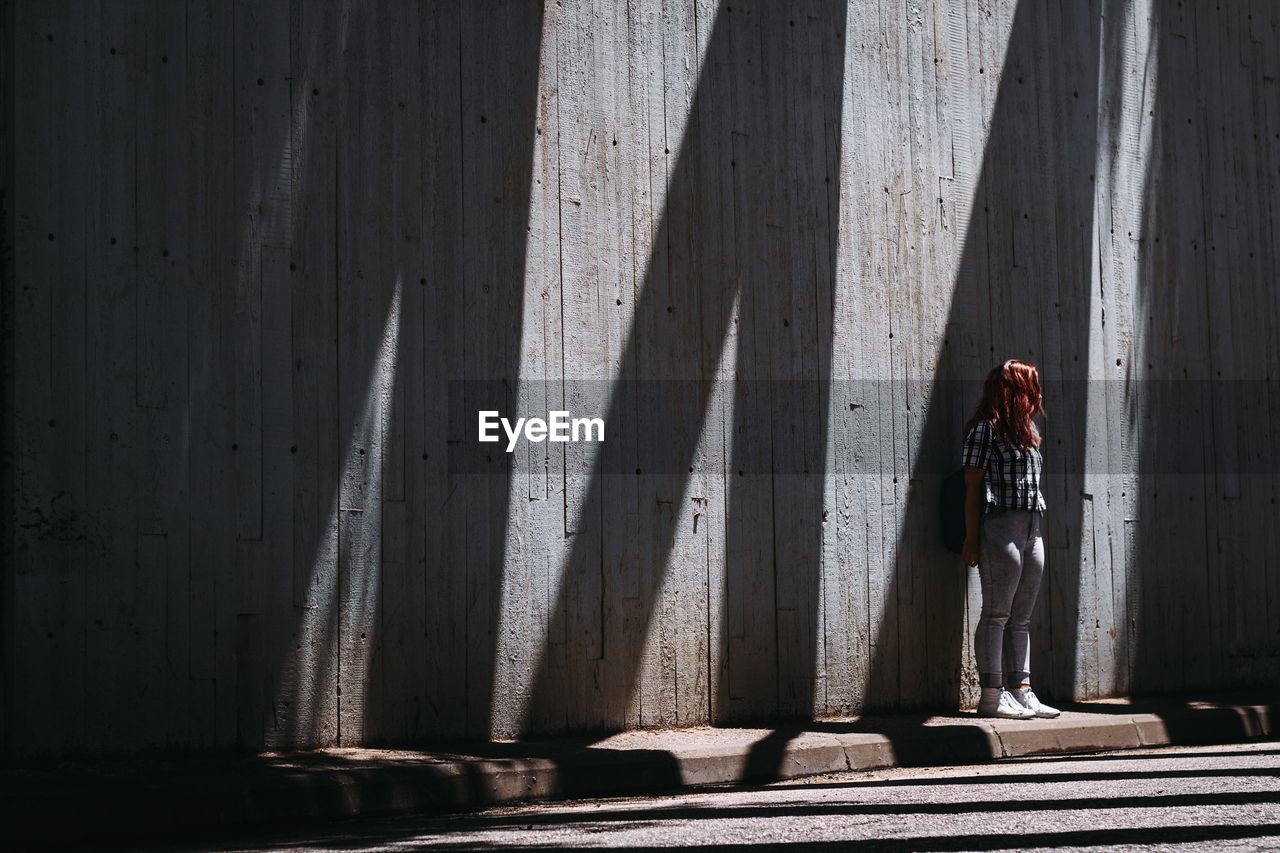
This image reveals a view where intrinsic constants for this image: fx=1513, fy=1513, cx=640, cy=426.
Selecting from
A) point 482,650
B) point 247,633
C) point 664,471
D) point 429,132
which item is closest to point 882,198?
point 664,471

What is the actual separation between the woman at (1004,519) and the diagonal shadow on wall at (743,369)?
2.63 ft

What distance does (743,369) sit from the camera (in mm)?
7445

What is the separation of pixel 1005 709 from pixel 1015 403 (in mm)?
1525

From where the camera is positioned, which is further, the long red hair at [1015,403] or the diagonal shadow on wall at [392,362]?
the long red hair at [1015,403]

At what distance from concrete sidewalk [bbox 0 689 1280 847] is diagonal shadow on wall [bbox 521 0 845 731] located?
0.41 meters

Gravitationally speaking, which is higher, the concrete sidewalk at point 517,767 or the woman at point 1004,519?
the woman at point 1004,519

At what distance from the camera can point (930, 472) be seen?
26.4 ft

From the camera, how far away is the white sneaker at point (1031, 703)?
7559 mm

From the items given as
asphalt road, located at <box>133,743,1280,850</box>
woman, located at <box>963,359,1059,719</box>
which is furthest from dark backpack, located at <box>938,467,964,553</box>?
asphalt road, located at <box>133,743,1280,850</box>

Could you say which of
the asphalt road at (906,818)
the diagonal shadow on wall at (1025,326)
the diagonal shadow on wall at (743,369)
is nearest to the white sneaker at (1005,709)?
the diagonal shadow on wall at (1025,326)
